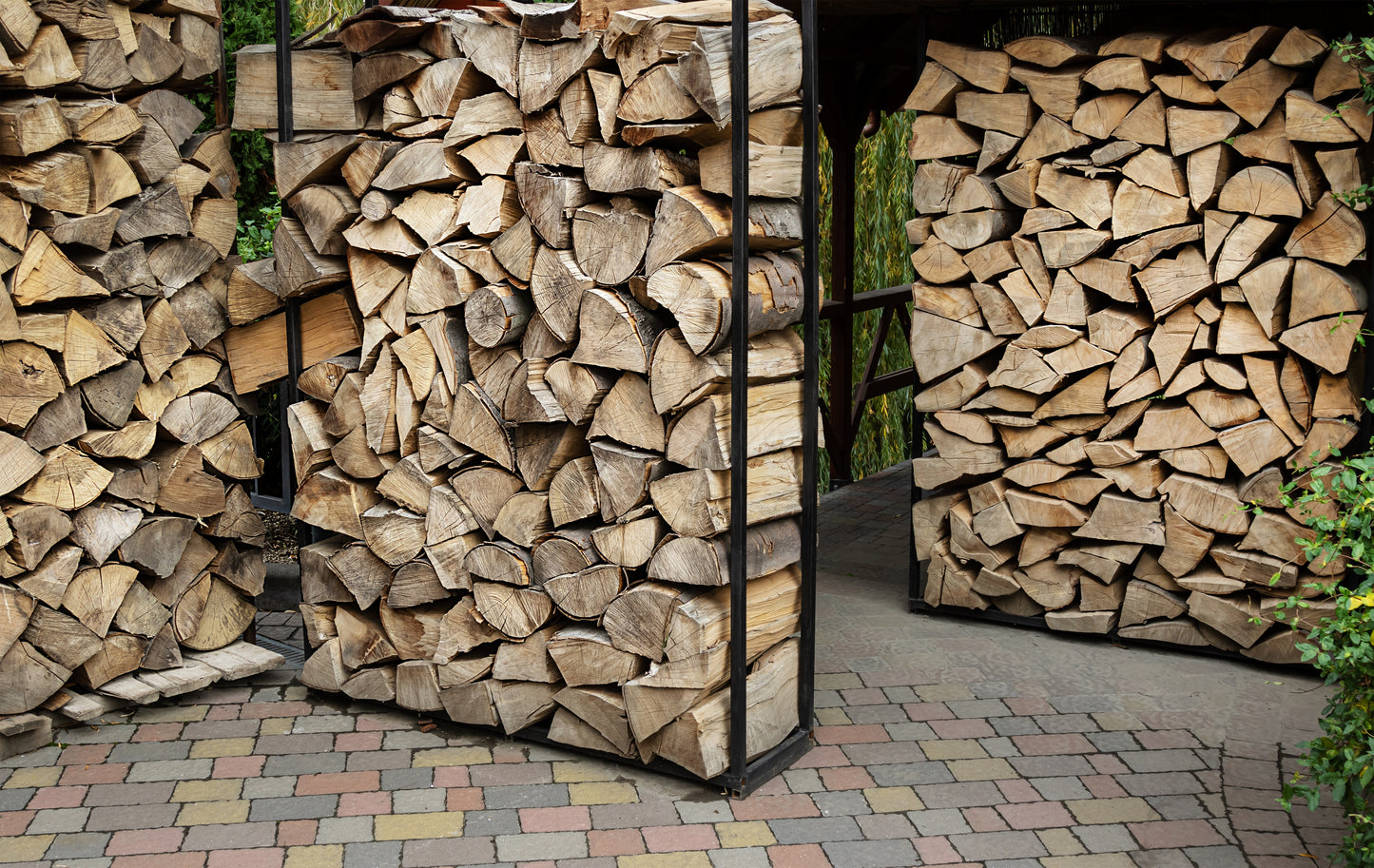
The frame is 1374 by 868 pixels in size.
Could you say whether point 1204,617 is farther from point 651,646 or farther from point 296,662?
point 296,662

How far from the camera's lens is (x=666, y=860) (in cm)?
324

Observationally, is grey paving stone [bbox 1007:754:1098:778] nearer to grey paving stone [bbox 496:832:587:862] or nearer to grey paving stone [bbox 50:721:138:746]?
grey paving stone [bbox 496:832:587:862]

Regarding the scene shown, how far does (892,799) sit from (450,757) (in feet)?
4.40

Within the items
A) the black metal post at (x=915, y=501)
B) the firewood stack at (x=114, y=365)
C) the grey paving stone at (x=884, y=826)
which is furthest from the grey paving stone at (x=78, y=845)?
the black metal post at (x=915, y=501)

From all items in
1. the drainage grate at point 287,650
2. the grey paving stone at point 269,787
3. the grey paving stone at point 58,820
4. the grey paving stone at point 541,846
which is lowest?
the grey paving stone at point 541,846

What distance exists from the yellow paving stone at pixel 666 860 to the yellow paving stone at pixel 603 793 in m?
0.32

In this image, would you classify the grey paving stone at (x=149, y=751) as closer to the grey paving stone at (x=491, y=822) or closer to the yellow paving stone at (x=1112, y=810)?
the grey paving stone at (x=491, y=822)

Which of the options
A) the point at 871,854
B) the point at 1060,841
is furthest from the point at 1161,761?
the point at 871,854

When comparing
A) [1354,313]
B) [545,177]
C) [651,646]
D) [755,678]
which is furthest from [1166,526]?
[545,177]

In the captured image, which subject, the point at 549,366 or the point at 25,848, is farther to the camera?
the point at 549,366

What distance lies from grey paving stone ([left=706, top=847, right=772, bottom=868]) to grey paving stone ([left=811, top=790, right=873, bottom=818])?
30 cm

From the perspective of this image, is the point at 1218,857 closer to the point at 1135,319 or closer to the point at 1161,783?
the point at 1161,783

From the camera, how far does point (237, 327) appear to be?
4.39m

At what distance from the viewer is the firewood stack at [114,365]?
379cm
